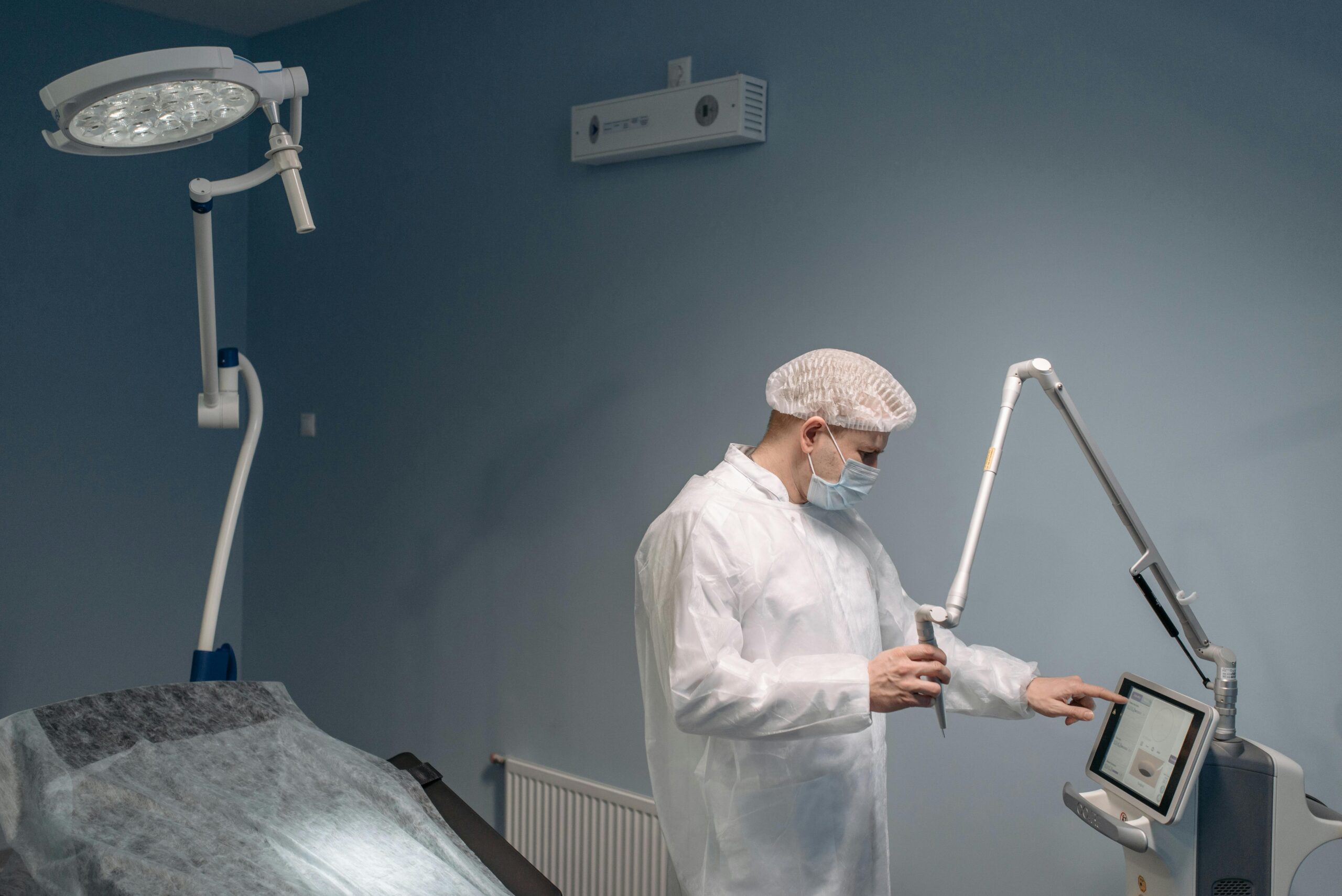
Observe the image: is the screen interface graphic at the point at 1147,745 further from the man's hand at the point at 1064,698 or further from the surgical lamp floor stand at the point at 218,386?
the surgical lamp floor stand at the point at 218,386

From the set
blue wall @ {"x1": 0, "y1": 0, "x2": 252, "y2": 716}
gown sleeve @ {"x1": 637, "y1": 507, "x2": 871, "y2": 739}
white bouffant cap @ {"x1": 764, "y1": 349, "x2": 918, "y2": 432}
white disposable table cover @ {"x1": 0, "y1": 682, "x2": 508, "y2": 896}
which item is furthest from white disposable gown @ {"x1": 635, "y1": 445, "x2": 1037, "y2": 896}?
blue wall @ {"x1": 0, "y1": 0, "x2": 252, "y2": 716}

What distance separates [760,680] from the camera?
1592mm

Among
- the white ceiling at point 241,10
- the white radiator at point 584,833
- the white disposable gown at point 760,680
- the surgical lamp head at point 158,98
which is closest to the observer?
the surgical lamp head at point 158,98

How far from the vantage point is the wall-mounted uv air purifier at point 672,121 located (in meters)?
2.39

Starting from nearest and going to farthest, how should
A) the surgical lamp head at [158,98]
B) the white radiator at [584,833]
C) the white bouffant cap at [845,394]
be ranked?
the surgical lamp head at [158,98]
the white bouffant cap at [845,394]
the white radiator at [584,833]

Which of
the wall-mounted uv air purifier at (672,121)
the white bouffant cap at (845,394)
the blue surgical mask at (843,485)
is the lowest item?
the blue surgical mask at (843,485)

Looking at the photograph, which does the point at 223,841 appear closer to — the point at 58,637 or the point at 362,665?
the point at 362,665

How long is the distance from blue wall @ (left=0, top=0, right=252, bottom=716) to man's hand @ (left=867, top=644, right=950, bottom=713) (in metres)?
2.73

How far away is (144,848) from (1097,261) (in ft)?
5.75

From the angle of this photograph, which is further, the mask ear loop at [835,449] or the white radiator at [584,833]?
the white radiator at [584,833]

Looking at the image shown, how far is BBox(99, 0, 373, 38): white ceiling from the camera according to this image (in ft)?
11.1

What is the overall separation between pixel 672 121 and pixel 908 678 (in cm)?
145

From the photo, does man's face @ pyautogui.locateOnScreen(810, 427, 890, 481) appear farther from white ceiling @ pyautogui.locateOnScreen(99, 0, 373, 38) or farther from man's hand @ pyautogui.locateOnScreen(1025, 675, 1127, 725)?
white ceiling @ pyautogui.locateOnScreen(99, 0, 373, 38)

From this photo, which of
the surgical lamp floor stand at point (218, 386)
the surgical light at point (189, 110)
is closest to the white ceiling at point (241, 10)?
the surgical lamp floor stand at point (218, 386)
